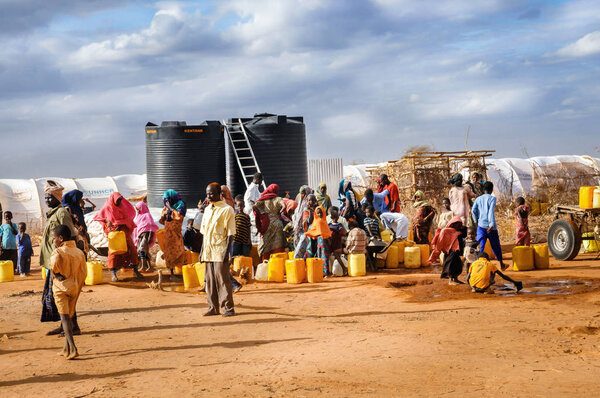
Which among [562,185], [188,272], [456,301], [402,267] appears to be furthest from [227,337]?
[562,185]

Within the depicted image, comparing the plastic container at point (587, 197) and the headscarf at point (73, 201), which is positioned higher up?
the headscarf at point (73, 201)

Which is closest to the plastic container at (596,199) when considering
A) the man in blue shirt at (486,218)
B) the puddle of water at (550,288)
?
the man in blue shirt at (486,218)

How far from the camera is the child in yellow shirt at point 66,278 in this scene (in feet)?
22.1

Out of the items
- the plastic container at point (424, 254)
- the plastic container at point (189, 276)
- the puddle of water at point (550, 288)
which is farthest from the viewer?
the plastic container at point (424, 254)

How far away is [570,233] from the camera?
13.8 metres

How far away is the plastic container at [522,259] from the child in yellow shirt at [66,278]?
8073 millimetres

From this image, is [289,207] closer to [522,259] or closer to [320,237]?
[320,237]

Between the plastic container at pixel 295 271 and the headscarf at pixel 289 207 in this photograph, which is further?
the headscarf at pixel 289 207

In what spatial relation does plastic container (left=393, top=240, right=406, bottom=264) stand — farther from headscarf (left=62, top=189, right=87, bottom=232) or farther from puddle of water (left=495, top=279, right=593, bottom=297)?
headscarf (left=62, top=189, right=87, bottom=232)

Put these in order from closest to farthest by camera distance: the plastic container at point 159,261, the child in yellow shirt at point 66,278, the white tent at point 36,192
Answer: the child in yellow shirt at point 66,278 < the plastic container at point 159,261 < the white tent at point 36,192

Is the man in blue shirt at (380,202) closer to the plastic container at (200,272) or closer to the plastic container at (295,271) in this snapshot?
the plastic container at (295,271)

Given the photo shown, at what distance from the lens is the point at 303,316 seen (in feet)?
28.9

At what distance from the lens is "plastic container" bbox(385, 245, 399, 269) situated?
13.6 m

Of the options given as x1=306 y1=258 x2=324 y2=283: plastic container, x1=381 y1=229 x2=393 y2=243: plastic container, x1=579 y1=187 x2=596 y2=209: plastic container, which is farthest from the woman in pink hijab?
x1=579 y1=187 x2=596 y2=209: plastic container
